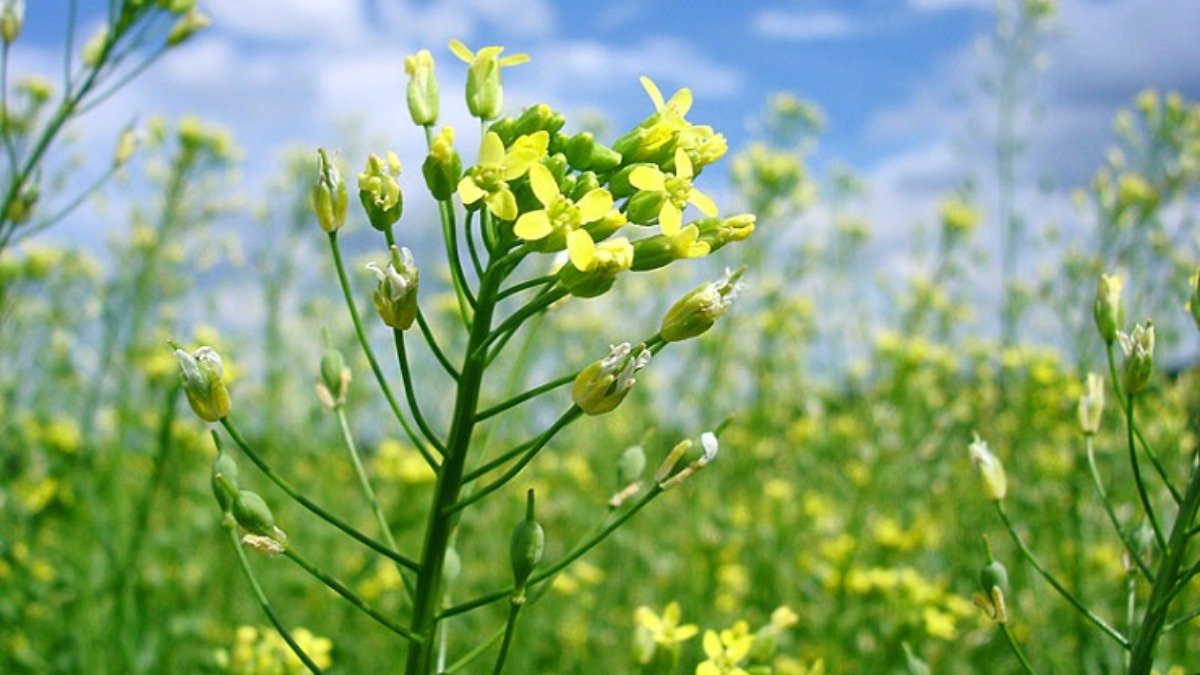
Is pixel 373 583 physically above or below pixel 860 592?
above

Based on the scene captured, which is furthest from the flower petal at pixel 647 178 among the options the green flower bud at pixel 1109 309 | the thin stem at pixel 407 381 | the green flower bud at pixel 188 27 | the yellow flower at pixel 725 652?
the green flower bud at pixel 188 27

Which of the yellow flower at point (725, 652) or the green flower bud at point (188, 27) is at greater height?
the green flower bud at point (188, 27)

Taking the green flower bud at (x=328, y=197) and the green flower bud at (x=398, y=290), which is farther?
the green flower bud at (x=328, y=197)

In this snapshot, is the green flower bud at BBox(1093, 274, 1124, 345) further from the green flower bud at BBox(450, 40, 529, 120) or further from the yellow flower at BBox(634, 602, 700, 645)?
the green flower bud at BBox(450, 40, 529, 120)

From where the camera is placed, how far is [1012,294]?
582cm

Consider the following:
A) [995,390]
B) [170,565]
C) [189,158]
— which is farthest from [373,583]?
[995,390]

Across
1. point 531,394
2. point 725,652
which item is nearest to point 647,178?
point 531,394

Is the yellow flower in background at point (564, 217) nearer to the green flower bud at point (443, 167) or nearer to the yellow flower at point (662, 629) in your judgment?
the green flower bud at point (443, 167)

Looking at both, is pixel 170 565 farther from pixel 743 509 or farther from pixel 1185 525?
pixel 1185 525

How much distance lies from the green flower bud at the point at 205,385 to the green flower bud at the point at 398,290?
221mm

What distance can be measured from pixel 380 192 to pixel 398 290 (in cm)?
13

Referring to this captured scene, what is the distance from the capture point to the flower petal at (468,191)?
1174mm

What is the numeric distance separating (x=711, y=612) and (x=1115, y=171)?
2753mm

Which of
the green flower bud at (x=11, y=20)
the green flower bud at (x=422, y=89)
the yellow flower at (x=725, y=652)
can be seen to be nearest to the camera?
the green flower bud at (x=422, y=89)
